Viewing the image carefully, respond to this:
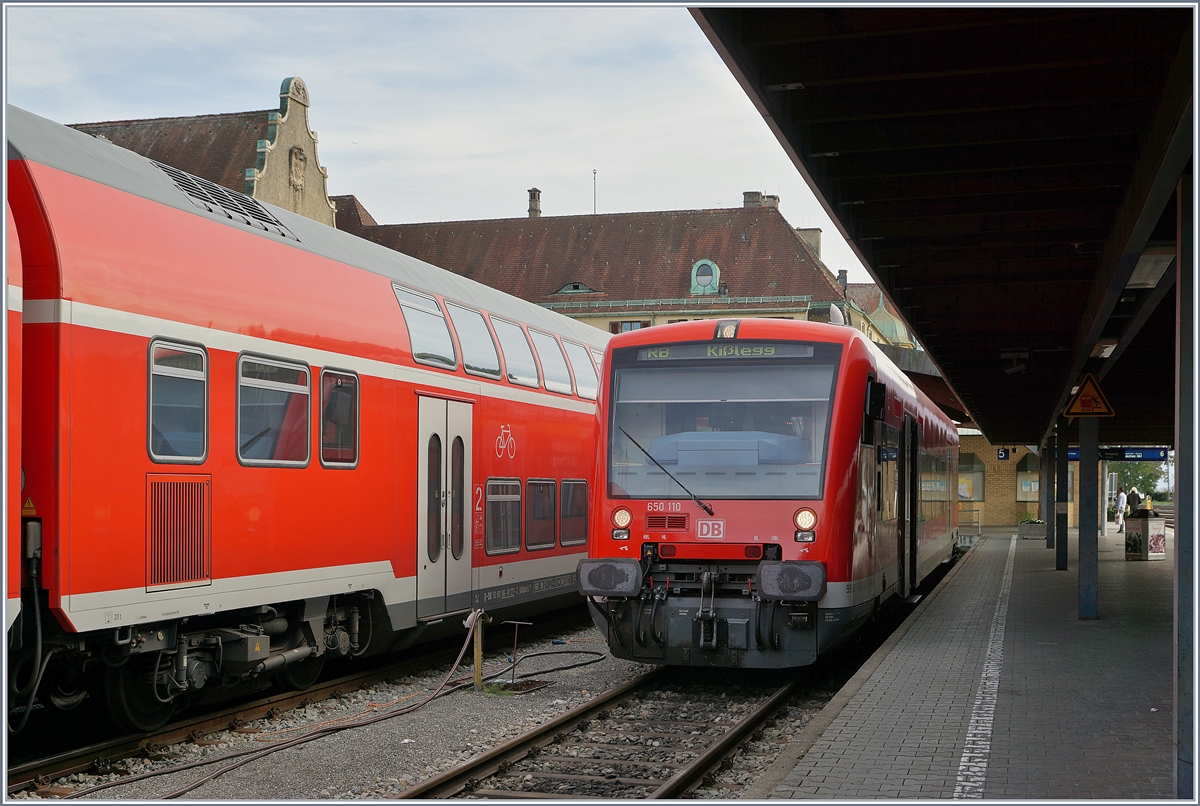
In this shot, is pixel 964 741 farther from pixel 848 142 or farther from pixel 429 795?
pixel 848 142

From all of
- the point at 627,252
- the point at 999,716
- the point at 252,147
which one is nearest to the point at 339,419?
the point at 999,716

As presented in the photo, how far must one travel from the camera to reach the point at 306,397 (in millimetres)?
9438

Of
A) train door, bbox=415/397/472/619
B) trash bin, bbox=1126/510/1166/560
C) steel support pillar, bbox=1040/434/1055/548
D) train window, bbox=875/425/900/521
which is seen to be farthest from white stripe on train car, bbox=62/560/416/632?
steel support pillar, bbox=1040/434/1055/548

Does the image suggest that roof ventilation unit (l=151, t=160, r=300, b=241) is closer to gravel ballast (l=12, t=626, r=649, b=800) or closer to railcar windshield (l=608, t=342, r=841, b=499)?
railcar windshield (l=608, t=342, r=841, b=499)

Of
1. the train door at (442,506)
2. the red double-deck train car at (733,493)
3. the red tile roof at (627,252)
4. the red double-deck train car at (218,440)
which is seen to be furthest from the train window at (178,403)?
the red tile roof at (627,252)

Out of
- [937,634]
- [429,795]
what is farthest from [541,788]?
[937,634]

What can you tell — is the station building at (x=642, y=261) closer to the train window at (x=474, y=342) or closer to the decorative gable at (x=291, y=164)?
the decorative gable at (x=291, y=164)

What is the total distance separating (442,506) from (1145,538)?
22.9 metres

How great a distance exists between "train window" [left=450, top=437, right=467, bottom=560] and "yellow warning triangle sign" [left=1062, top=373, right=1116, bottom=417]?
7424mm

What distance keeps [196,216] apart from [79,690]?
3.31 m

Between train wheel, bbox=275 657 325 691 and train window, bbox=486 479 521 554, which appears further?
train window, bbox=486 479 521 554

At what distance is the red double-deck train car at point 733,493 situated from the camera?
10102 millimetres

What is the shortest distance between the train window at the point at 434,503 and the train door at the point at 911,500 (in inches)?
233

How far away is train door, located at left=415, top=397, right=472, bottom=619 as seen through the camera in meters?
11.2
